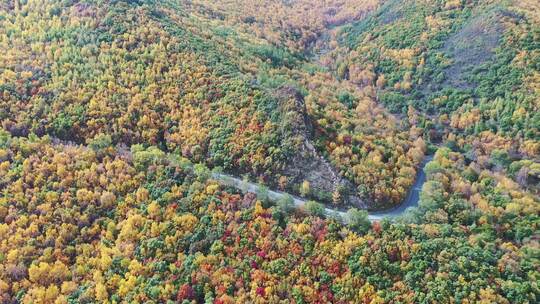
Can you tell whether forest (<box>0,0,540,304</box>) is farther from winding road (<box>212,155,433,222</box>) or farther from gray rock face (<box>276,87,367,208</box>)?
winding road (<box>212,155,433,222</box>)

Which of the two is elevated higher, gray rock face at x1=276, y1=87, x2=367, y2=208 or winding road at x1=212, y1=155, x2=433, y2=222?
gray rock face at x1=276, y1=87, x2=367, y2=208

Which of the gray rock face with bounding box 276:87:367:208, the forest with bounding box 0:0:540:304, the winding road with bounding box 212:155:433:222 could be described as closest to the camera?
the forest with bounding box 0:0:540:304

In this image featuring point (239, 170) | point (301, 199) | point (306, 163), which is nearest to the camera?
point (301, 199)

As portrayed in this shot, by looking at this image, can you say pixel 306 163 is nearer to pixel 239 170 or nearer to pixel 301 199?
pixel 301 199

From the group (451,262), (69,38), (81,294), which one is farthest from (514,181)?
(69,38)

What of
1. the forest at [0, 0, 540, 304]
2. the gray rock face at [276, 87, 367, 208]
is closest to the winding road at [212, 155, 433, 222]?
the forest at [0, 0, 540, 304]

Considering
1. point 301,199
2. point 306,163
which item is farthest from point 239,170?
point 301,199

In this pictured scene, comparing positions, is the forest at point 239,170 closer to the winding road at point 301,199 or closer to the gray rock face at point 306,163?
the gray rock face at point 306,163

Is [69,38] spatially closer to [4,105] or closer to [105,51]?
[105,51]
